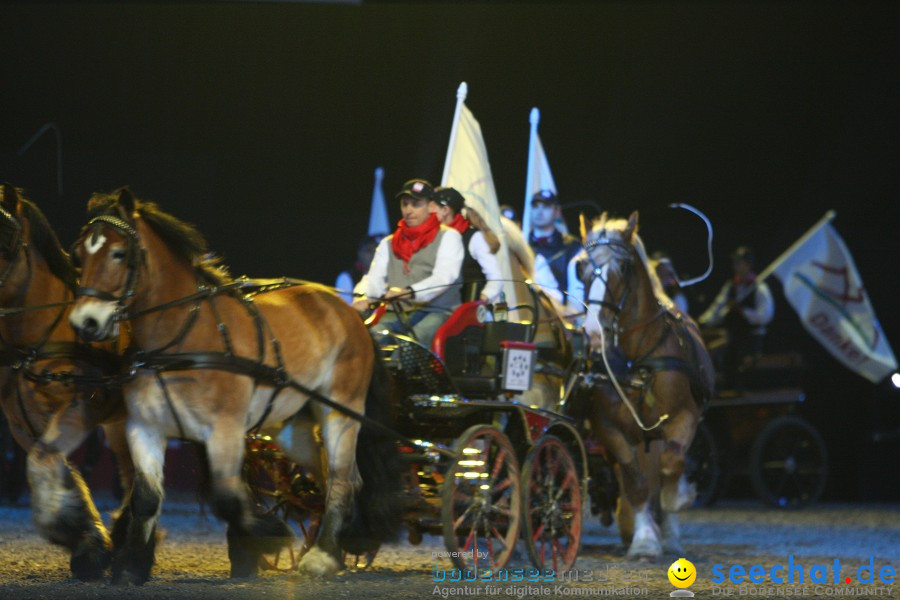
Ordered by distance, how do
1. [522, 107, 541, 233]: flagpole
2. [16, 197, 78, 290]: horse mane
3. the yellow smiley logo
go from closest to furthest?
the yellow smiley logo → [16, 197, 78, 290]: horse mane → [522, 107, 541, 233]: flagpole

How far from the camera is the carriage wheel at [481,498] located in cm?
672

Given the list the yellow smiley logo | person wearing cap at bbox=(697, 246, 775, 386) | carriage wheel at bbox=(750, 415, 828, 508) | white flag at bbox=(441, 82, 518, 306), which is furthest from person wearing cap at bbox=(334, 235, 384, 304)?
the yellow smiley logo

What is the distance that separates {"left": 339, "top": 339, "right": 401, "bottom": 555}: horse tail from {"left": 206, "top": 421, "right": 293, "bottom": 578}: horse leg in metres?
0.67

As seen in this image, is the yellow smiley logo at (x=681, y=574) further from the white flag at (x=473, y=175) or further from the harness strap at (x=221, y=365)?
the white flag at (x=473, y=175)

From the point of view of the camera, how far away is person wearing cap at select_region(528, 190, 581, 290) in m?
10.3

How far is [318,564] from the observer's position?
6535 mm

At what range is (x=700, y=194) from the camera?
14.1 meters

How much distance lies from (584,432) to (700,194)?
5554 millimetres

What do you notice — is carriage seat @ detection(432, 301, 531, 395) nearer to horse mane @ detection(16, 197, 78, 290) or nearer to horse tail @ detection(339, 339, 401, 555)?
horse tail @ detection(339, 339, 401, 555)

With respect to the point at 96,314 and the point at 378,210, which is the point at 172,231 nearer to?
the point at 96,314

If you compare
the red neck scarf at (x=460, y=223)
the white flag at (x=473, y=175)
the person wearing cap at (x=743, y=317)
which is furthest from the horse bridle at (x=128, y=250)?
the person wearing cap at (x=743, y=317)

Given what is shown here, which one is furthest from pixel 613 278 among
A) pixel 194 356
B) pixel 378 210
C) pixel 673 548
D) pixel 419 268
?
pixel 378 210

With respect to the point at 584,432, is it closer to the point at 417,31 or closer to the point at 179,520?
the point at 179,520

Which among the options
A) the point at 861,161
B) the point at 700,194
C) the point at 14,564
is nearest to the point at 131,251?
the point at 14,564
